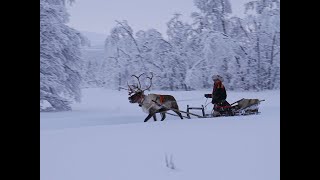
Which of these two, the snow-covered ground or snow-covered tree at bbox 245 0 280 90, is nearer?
the snow-covered ground

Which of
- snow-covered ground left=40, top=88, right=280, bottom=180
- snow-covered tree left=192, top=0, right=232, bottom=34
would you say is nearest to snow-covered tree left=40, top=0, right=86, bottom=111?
snow-covered ground left=40, top=88, right=280, bottom=180

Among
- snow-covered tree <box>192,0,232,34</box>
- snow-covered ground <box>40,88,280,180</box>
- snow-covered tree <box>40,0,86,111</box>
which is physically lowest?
snow-covered ground <box>40,88,280,180</box>

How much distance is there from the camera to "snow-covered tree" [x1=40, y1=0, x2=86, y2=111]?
38.7 ft

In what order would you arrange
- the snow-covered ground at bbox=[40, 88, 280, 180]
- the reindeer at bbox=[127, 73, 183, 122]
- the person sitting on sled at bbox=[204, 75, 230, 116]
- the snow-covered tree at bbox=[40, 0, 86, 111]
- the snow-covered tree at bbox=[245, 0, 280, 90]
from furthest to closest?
the snow-covered tree at bbox=[245, 0, 280, 90] → the snow-covered tree at bbox=[40, 0, 86, 111] → the person sitting on sled at bbox=[204, 75, 230, 116] → the reindeer at bbox=[127, 73, 183, 122] → the snow-covered ground at bbox=[40, 88, 280, 180]

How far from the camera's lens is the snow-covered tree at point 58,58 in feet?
38.7

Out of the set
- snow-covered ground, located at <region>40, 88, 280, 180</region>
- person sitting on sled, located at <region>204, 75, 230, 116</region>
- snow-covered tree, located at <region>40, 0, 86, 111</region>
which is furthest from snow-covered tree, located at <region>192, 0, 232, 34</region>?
snow-covered ground, located at <region>40, 88, 280, 180</region>

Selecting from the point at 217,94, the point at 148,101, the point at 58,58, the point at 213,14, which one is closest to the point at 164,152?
the point at 148,101

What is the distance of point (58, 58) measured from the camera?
1205cm

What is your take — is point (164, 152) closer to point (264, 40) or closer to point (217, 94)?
point (217, 94)

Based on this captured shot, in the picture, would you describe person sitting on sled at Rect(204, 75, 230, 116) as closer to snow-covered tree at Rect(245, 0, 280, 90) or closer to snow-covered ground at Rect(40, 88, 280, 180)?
snow-covered ground at Rect(40, 88, 280, 180)

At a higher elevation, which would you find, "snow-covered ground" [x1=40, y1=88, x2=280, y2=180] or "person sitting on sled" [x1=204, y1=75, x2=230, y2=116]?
"person sitting on sled" [x1=204, y1=75, x2=230, y2=116]

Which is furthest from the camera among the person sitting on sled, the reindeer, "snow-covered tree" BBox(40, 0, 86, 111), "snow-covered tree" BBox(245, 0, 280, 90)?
"snow-covered tree" BBox(245, 0, 280, 90)

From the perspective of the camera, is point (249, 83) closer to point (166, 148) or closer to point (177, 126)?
point (177, 126)
